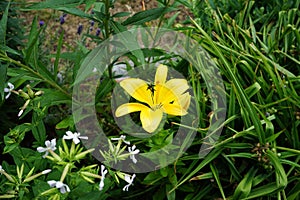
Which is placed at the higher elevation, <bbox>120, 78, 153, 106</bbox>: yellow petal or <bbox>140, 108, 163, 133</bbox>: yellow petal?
<bbox>120, 78, 153, 106</bbox>: yellow petal

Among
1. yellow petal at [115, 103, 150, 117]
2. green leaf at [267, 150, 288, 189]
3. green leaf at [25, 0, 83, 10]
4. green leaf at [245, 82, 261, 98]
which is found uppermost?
green leaf at [25, 0, 83, 10]

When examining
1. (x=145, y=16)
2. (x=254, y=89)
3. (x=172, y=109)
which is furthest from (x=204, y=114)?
(x=145, y=16)

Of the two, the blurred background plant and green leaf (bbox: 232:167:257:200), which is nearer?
the blurred background plant

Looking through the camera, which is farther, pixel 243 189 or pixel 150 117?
pixel 243 189

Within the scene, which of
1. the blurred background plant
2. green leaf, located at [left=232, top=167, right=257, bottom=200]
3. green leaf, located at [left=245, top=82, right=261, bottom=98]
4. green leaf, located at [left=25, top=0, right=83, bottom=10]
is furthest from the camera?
green leaf, located at [left=245, top=82, right=261, bottom=98]

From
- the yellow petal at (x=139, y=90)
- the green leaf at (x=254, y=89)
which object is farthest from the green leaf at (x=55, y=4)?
the green leaf at (x=254, y=89)

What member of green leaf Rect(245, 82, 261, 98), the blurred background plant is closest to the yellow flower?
the blurred background plant

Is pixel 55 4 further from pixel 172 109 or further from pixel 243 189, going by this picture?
pixel 243 189

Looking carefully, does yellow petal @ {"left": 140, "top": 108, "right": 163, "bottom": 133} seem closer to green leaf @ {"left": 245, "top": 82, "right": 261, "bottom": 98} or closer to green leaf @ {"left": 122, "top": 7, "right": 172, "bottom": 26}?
green leaf @ {"left": 122, "top": 7, "right": 172, "bottom": 26}
